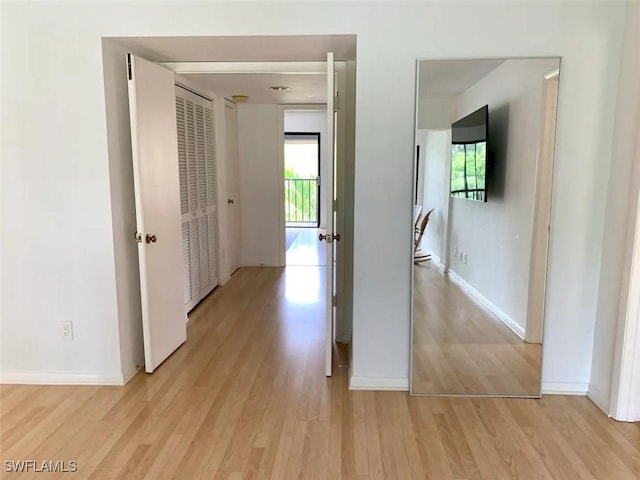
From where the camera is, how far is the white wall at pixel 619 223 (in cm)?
217

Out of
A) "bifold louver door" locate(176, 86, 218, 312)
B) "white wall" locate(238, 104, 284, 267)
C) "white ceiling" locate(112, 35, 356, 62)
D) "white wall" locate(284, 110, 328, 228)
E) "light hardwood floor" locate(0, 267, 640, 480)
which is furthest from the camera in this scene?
"white wall" locate(284, 110, 328, 228)

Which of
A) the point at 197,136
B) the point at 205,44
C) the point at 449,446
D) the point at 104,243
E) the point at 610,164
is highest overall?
the point at 205,44

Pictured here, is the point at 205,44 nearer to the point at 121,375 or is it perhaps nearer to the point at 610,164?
the point at 121,375

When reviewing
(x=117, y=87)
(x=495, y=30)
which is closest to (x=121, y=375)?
(x=117, y=87)

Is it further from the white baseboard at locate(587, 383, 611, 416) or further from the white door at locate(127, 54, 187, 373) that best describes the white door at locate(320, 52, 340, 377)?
the white baseboard at locate(587, 383, 611, 416)

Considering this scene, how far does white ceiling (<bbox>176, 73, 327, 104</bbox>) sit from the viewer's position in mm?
3523

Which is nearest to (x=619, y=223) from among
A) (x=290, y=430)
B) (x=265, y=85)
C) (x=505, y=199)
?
(x=505, y=199)

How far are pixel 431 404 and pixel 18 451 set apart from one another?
2.04m

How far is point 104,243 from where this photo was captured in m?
2.56

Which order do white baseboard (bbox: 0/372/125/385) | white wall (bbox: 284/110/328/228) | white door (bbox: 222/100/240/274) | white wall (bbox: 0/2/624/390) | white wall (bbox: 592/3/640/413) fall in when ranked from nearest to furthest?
white wall (bbox: 592/3/640/413) → white wall (bbox: 0/2/624/390) → white baseboard (bbox: 0/372/125/385) → white door (bbox: 222/100/240/274) → white wall (bbox: 284/110/328/228)

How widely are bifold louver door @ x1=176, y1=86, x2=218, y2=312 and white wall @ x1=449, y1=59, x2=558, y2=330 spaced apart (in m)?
2.21

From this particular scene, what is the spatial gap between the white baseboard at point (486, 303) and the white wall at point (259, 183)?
334cm

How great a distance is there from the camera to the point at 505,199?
8.39 feet

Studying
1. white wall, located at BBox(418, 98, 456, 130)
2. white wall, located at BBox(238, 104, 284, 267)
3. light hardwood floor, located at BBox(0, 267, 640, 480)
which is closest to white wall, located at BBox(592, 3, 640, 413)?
light hardwood floor, located at BBox(0, 267, 640, 480)
